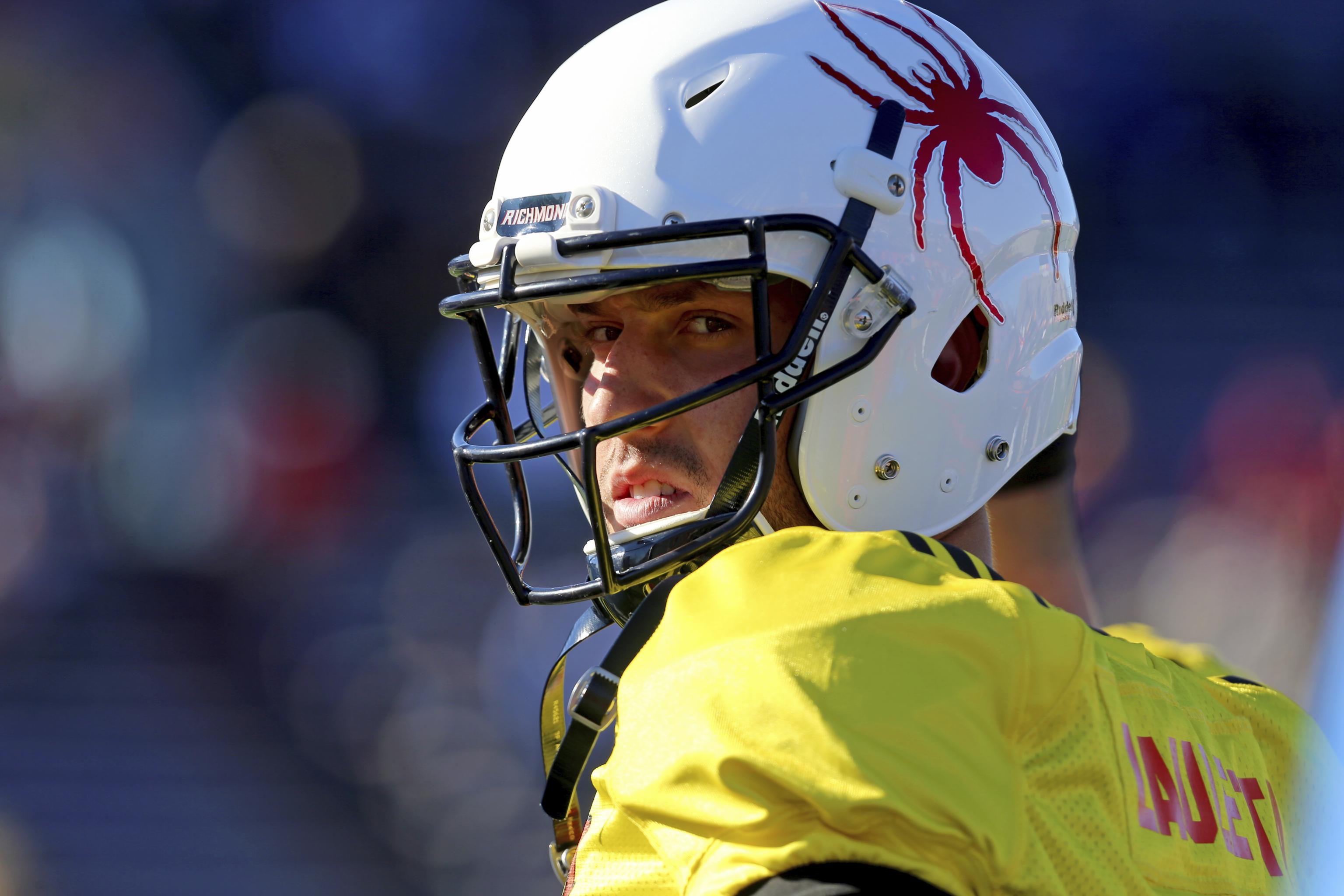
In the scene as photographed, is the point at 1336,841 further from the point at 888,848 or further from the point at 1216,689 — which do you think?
the point at 888,848

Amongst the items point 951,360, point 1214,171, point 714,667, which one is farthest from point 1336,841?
point 1214,171

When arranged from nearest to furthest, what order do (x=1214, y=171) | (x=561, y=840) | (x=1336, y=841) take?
(x=1336, y=841), (x=561, y=840), (x=1214, y=171)

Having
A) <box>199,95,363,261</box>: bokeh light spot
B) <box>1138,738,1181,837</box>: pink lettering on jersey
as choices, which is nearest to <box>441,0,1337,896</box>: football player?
<box>1138,738,1181,837</box>: pink lettering on jersey

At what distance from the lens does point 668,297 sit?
1.38 metres

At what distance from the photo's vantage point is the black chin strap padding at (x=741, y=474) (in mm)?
1272

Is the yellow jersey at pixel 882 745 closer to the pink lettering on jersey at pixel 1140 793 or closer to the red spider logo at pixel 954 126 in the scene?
the pink lettering on jersey at pixel 1140 793

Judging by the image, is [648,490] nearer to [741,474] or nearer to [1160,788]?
[741,474]

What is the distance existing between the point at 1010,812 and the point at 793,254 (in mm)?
757

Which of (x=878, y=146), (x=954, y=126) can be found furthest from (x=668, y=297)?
(x=954, y=126)

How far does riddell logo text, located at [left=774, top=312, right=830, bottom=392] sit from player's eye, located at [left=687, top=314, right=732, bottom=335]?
0.33ft

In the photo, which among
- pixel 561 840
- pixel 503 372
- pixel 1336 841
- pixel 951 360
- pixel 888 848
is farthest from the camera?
pixel 503 372

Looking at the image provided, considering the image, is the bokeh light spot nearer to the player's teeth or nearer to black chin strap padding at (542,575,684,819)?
the player's teeth

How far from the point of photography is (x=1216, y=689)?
1.30 meters

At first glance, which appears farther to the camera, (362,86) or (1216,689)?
(362,86)
